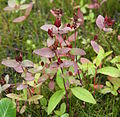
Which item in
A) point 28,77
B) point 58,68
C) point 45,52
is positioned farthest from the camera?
point 58,68

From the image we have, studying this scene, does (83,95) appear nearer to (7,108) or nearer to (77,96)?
(77,96)

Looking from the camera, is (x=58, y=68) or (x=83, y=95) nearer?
(x=83, y=95)

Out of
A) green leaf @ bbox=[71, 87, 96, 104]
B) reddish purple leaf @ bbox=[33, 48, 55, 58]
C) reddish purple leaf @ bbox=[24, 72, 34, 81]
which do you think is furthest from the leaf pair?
reddish purple leaf @ bbox=[33, 48, 55, 58]

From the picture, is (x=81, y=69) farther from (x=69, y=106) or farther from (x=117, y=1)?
(x=117, y=1)

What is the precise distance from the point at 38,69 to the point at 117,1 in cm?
145

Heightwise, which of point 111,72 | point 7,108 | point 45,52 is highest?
point 45,52

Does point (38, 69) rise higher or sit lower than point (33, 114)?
higher

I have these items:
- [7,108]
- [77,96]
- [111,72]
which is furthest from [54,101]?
[111,72]

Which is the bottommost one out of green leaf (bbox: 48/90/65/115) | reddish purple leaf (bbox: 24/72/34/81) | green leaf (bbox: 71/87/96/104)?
green leaf (bbox: 48/90/65/115)

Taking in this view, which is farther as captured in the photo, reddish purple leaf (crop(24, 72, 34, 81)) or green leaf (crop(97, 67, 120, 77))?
green leaf (crop(97, 67, 120, 77))

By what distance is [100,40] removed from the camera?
2383 millimetres

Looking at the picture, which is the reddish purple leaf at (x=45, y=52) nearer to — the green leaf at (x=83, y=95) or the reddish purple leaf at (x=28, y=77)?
the reddish purple leaf at (x=28, y=77)

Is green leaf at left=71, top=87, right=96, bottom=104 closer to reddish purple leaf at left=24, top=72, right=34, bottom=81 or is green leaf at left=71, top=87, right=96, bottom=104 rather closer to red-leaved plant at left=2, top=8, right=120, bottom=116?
red-leaved plant at left=2, top=8, right=120, bottom=116

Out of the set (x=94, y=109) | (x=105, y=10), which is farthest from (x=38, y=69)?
(x=105, y=10)
